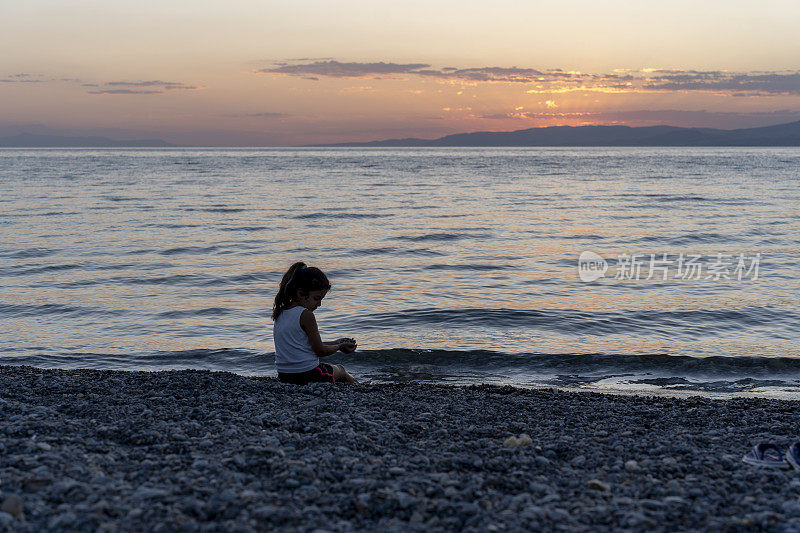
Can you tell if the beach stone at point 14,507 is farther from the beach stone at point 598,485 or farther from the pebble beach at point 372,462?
the beach stone at point 598,485

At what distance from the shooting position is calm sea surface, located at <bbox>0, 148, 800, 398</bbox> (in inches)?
470

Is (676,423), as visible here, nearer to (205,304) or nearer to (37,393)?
(37,393)

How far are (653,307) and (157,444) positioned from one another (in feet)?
41.3

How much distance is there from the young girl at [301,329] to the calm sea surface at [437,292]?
2.55 metres

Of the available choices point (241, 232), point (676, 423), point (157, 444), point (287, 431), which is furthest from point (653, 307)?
point (241, 232)

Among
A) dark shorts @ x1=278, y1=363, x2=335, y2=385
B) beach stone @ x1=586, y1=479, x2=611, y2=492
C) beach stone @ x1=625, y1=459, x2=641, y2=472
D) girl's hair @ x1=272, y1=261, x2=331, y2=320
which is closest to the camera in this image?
beach stone @ x1=586, y1=479, x2=611, y2=492

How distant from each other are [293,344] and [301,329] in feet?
0.84

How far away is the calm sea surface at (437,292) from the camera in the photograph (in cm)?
1195

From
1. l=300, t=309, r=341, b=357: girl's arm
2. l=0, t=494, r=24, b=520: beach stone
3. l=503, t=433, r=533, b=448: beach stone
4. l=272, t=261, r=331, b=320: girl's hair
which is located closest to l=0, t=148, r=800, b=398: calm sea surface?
l=300, t=309, r=341, b=357: girl's arm

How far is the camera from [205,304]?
16.4 metres

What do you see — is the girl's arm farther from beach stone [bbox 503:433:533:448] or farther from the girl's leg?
beach stone [bbox 503:433:533:448]

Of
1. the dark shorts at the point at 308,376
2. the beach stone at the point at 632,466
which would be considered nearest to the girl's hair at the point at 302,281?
the dark shorts at the point at 308,376

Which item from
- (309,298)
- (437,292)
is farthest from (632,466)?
(437,292)

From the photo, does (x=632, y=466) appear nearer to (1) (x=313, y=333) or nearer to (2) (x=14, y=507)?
(1) (x=313, y=333)
